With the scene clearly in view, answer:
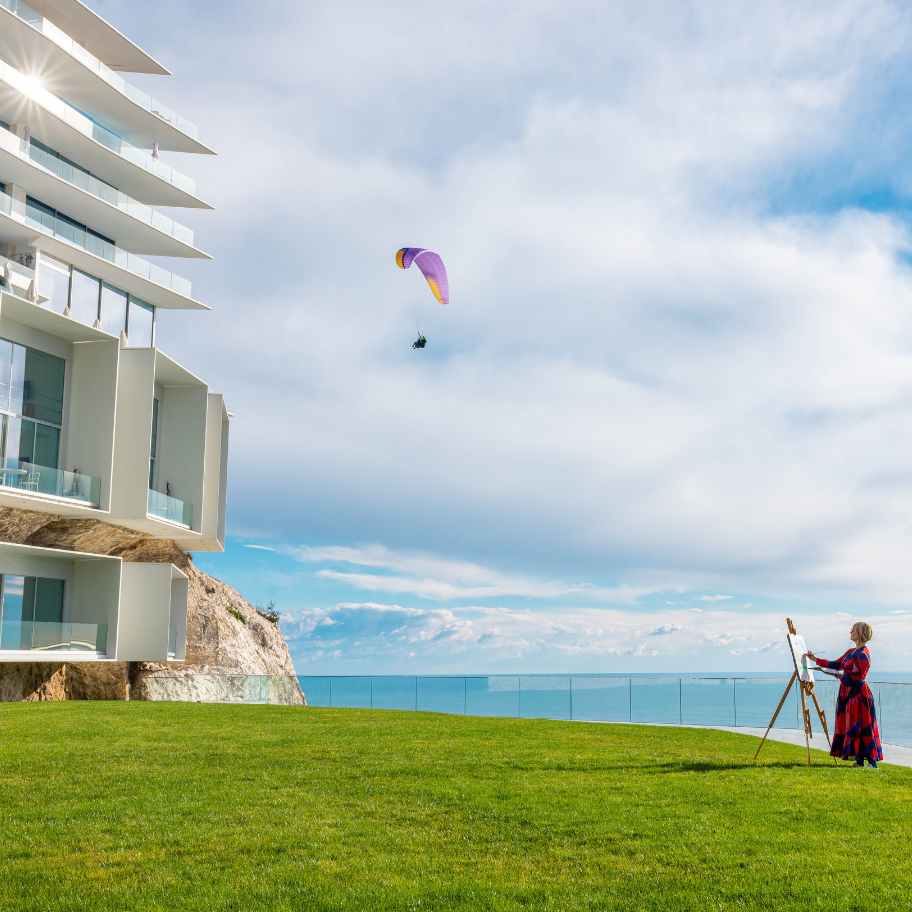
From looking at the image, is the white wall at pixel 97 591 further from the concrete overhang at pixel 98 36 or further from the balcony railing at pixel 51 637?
the concrete overhang at pixel 98 36

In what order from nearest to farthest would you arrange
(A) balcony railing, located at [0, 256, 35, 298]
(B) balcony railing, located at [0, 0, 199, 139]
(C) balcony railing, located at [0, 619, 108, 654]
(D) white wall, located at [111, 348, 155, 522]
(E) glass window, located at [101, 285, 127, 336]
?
(C) balcony railing, located at [0, 619, 108, 654]
(D) white wall, located at [111, 348, 155, 522]
(A) balcony railing, located at [0, 256, 35, 298]
(B) balcony railing, located at [0, 0, 199, 139]
(E) glass window, located at [101, 285, 127, 336]

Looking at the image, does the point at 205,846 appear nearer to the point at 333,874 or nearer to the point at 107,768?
the point at 333,874

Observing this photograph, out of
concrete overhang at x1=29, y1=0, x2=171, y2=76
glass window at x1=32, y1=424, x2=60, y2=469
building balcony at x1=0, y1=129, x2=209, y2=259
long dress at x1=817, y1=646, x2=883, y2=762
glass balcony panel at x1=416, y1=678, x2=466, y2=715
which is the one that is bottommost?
glass balcony panel at x1=416, y1=678, x2=466, y2=715

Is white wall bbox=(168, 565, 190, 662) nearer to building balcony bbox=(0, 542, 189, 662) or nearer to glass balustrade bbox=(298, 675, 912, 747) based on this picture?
building balcony bbox=(0, 542, 189, 662)

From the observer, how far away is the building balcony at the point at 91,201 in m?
26.9

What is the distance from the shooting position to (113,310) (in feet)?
102

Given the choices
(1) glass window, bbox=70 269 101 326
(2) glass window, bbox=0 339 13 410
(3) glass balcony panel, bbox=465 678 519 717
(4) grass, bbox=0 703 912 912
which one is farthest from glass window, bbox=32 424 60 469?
(3) glass balcony panel, bbox=465 678 519 717

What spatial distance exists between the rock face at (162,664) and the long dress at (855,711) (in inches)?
833

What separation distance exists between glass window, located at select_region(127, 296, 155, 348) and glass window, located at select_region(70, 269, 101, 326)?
171 cm

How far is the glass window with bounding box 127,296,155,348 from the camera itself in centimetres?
3173

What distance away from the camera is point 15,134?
27438 millimetres

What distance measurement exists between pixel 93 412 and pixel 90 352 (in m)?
1.90

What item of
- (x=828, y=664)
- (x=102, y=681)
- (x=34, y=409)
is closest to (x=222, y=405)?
(x=34, y=409)

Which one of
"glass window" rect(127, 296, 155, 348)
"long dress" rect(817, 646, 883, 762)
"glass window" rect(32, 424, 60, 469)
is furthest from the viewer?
"glass window" rect(127, 296, 155, 348)
